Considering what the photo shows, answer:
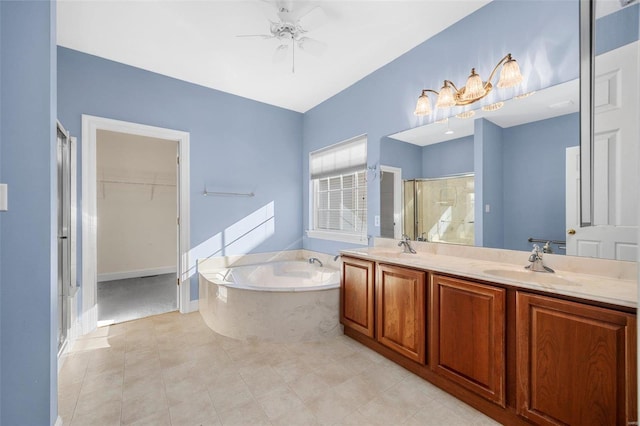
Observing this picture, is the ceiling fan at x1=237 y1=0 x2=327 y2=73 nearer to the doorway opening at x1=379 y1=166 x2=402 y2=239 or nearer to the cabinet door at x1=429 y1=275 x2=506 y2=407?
the doorway opening at x1=379 y1=166 x2=402 y2=239

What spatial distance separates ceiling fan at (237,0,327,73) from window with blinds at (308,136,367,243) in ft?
4.20

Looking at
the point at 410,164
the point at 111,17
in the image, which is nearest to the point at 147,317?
the point at 111,17

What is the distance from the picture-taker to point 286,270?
3855mm

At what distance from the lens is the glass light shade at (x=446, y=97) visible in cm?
226

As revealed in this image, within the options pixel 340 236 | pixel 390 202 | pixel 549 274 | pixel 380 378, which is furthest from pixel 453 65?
pixel 380 378

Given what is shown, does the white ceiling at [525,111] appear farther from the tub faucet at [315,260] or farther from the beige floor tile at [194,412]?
the beige floor tile at [194,412]

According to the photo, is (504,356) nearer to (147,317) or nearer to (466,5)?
(466,5)

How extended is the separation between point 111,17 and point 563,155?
3.54 meters

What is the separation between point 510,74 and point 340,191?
7.18 feet

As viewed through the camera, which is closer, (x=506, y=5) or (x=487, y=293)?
(x=487, y=293)

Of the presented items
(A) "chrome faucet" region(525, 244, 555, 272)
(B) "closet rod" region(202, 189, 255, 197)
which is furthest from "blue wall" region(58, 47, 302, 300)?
(A) "chrome faucet" region(525, 244, 555, 272)

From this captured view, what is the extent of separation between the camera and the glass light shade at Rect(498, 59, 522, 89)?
1.89 meters

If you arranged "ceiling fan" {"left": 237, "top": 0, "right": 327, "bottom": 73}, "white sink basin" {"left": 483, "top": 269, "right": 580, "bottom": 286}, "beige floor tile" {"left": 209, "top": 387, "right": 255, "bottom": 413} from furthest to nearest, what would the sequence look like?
"ceiling fan" {"left": 237, "top": 0, "right": 327, "bottom": 73} → "beige floor tile" {"left": 209, "top": 387, "right": 255, "bottom": 413} → "white sink basin" {"left": 483, "top": 269, "right": 580, "bottom": 286}

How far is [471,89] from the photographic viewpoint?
2.12 m
